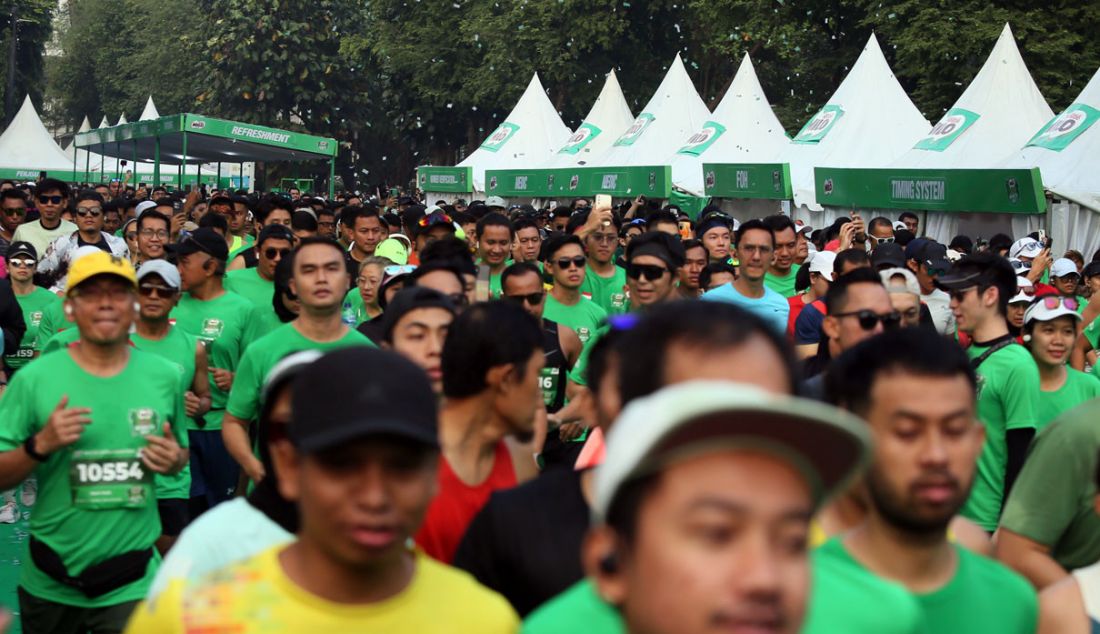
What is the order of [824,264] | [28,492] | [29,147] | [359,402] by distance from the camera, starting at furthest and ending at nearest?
[29,147] < [28,492] < [824,264] < [359,402]

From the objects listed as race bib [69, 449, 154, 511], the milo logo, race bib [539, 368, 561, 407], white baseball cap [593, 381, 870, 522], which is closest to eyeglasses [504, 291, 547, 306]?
race bib [539, 368, 561, 407]

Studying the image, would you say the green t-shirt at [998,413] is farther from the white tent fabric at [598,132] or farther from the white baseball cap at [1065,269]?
the white tent fabric at [598,132]

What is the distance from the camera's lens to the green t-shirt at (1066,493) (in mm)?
3926

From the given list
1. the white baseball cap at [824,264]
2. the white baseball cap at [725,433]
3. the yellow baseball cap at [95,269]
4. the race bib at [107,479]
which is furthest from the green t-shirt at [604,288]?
the white baseball cap at [725,433]

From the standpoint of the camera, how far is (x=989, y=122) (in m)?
22.7

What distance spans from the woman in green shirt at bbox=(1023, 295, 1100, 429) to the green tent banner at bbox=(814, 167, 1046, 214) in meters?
11.6

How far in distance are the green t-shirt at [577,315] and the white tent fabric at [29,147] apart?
1894 inches

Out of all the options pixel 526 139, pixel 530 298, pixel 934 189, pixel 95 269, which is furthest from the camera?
pixel 526 139

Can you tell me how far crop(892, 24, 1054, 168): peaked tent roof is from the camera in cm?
2192

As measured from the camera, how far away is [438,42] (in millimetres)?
56875

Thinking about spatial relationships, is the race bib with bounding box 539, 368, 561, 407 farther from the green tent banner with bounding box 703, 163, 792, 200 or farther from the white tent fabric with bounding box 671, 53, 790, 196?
the white tent fabric with bounding box 671, 53, 790, 196

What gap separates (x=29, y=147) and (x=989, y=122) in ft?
133

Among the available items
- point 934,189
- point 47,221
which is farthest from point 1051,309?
point 934,189

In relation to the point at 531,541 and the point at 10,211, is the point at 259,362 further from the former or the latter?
the point at 10,211
